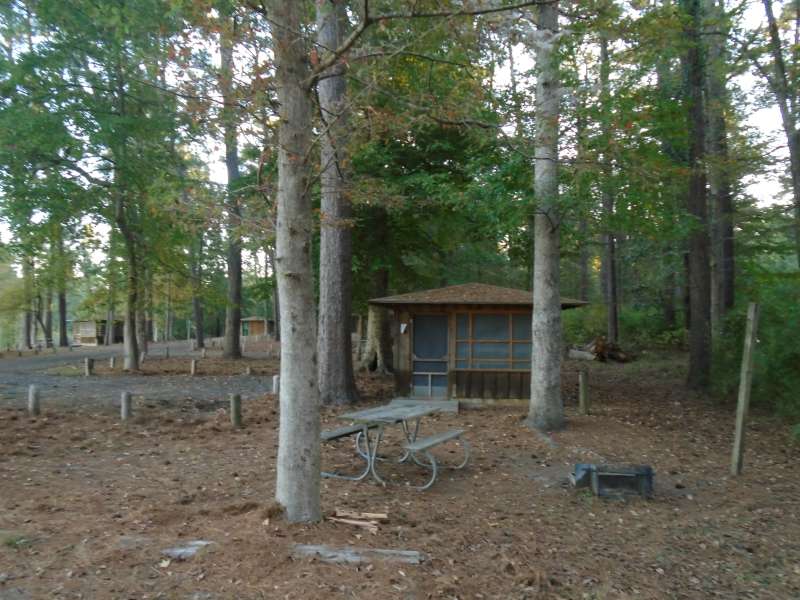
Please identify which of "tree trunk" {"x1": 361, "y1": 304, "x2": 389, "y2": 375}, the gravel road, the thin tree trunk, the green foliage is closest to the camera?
the green foliage

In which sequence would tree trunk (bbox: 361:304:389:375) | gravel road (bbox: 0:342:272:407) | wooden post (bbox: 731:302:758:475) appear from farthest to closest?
1. tree trunk (bbox: 361:304:389:375)
2. gravel road (bbox: 0:342:272:407)
3. wooden post (bbox: 731:302:758:475)

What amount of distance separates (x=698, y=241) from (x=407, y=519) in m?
12.2

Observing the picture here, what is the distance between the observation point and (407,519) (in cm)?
548

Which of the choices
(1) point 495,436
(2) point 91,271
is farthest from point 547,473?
(2) point 91,271

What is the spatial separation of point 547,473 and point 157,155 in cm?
1397

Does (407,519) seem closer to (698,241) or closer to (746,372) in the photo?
(746,372)

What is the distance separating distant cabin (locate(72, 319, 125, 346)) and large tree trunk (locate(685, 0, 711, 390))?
40075 mm

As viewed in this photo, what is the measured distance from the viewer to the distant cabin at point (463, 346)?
43.2 ft

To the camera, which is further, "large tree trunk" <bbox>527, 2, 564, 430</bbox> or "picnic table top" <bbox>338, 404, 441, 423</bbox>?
"large tree trunk" <bbox>527, 2, 564, 430</bbox>

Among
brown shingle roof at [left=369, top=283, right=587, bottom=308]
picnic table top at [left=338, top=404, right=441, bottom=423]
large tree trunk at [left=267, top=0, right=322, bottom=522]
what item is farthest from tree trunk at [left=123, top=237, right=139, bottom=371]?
large tree trunk at [left=267, top=0, right=322, bottom=522]

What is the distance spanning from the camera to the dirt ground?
13.4 ft

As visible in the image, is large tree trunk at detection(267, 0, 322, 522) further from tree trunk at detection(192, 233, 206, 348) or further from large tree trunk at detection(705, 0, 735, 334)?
large tree trunk at detection(705, 0, 735, 334)

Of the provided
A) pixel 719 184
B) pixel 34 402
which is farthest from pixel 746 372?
pixel 34 402

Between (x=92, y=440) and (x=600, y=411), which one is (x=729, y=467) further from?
(x=92, y=440)
